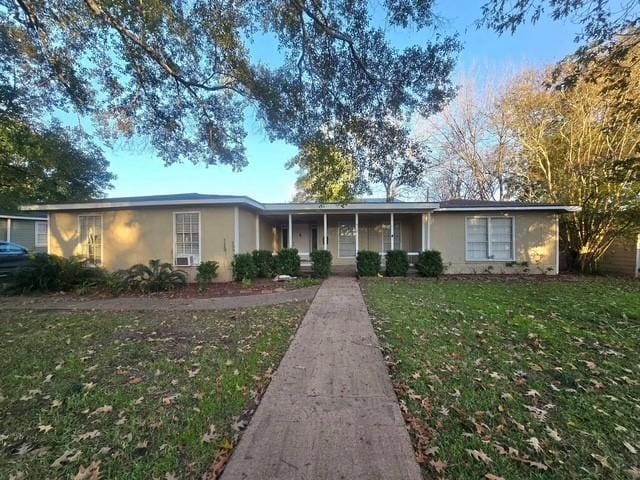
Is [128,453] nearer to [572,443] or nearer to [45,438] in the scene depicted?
[45,438]

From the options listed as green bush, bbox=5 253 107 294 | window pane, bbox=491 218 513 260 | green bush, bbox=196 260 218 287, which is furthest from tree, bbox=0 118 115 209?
window pane, bbox=491 218 513 260

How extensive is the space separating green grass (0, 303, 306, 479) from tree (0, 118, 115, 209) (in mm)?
7416

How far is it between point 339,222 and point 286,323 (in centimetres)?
1056

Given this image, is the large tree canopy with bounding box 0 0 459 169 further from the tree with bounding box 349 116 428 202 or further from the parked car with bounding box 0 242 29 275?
the parked car with bounding box 0 242 29 275

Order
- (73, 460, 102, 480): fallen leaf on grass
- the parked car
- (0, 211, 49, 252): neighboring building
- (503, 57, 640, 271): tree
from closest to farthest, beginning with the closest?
(73, 460, 102, 480): fallen leaf on grass < (503, 57, 640, 271): tree < the parked car < (0, 211, 49, 252): neighboring building

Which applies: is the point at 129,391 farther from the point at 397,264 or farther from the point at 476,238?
the point at 476,238

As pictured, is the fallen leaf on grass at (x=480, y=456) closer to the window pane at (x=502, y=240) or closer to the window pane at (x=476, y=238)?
the window pane at (x=476, y=238)

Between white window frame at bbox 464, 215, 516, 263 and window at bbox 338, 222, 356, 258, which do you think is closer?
white window frame at bbox 464, 215, 516, 263

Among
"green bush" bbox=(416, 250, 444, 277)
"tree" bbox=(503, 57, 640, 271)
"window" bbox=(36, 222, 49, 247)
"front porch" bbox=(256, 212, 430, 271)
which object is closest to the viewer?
"tree" bbox=(503, 57, 640, 271)

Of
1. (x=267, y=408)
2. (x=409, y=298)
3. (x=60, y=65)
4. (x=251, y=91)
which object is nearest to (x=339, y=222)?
(x=409, y=298)

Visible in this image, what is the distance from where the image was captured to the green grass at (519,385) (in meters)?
2.28

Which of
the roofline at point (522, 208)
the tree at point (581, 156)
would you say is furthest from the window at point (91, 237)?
the tree at point (581, 156)

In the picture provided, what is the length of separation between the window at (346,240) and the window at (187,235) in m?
7.04

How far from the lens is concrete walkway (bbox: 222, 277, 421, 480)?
83.3 inches
